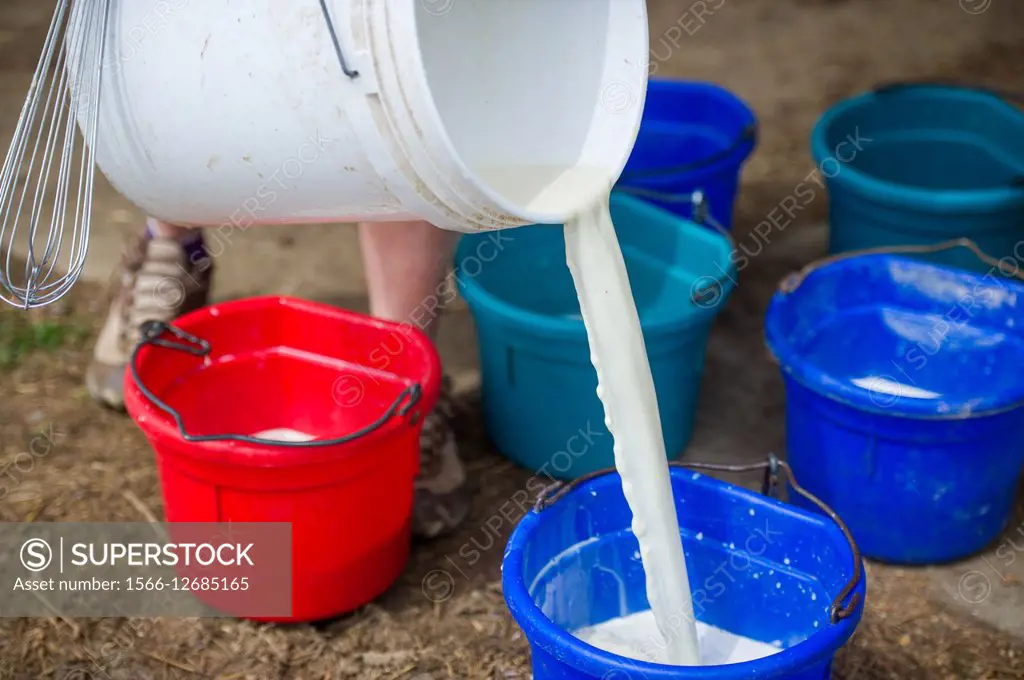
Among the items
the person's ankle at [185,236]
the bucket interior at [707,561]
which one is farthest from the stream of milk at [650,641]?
the person's ankle at [185,236]

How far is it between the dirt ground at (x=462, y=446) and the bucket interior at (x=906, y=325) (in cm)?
22

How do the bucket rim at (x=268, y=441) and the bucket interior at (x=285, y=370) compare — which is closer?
the bucket rim at (x=268, y=441)

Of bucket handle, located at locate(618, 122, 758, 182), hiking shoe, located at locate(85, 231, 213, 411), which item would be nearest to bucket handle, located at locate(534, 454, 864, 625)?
bucket handle, located at locate(618, 122, 758, 182)

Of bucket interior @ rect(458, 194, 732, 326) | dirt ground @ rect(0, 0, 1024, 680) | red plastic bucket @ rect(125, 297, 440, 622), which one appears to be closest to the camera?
red plastic bucket @ rect(125, 297, 440, 622)

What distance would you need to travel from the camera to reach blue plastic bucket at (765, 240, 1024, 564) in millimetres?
Result: 1653

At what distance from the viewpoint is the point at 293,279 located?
2473 millimetres

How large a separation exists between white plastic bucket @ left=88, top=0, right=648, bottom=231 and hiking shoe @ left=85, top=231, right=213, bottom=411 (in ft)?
1.93

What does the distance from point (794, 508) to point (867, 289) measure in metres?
0.59

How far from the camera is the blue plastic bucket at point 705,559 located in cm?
145

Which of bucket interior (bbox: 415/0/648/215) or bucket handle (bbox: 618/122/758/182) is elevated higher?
bucket interior (bbox: 415/0/648/215)

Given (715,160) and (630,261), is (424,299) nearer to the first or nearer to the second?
(630,261)

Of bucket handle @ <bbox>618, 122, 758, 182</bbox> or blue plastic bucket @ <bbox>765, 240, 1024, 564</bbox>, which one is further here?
bucket handle @ <bbox>618, 122, 758, 182</bbox>

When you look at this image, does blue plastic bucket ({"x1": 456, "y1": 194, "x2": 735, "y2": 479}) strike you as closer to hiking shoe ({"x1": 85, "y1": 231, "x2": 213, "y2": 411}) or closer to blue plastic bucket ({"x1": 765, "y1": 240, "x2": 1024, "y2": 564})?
blue plastic bucket ({"x1": 765, "y1": 240, "x2": 1024, "y2": 564})

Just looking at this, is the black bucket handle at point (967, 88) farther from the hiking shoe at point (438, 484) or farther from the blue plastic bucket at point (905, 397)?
A: the hiking shoe at point (438, 484)
